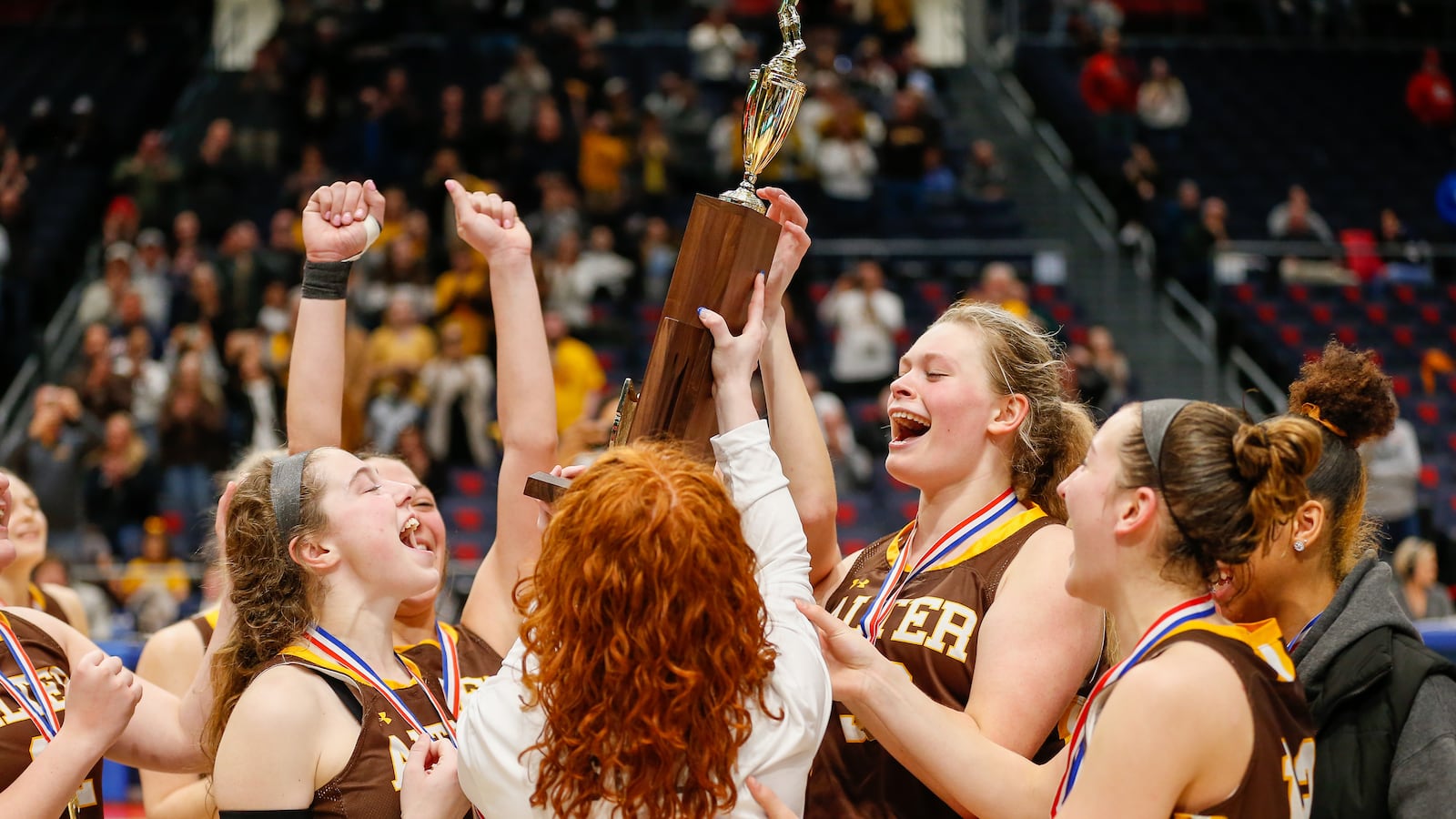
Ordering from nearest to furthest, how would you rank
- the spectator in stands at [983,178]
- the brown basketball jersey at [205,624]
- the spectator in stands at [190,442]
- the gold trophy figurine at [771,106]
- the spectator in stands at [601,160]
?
the gold trophy figurine at [771,106] < the brown basketball jersey at [205,624] < the spectator in stands at [190,442] < the spectator in stands at [601,160] < the spectator in stands at [983,178]

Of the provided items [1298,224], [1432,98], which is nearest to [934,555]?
[1298,224]

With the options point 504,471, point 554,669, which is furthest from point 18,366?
point 554,669

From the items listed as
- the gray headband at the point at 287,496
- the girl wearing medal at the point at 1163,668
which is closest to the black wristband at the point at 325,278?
the gray headband at the point at 287,496

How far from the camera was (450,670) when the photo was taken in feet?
9.64

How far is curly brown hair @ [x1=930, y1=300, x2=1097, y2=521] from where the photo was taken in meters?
2.86

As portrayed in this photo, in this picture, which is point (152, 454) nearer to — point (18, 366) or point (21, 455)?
point (21, 455)

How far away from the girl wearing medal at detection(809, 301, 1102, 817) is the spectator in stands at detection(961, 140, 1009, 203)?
10094 mm

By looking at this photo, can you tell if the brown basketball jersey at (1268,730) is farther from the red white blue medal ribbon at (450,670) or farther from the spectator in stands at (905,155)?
the spectator in stands at (905,155)

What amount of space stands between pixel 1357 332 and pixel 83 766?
1105 cm

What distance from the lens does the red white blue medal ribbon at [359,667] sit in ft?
8.43

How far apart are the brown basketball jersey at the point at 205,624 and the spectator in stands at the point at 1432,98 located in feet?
45.8

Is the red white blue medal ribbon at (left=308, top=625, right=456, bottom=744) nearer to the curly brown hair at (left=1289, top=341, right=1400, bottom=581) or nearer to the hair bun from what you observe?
the hair bun

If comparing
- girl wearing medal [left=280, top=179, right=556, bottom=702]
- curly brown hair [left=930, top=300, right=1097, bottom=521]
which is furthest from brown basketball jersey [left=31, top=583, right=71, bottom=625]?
curly brown hair [left=930, top=300, right=1097, bottom=521]

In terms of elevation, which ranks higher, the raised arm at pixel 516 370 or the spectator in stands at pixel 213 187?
the raised arm at pixel 516 370
